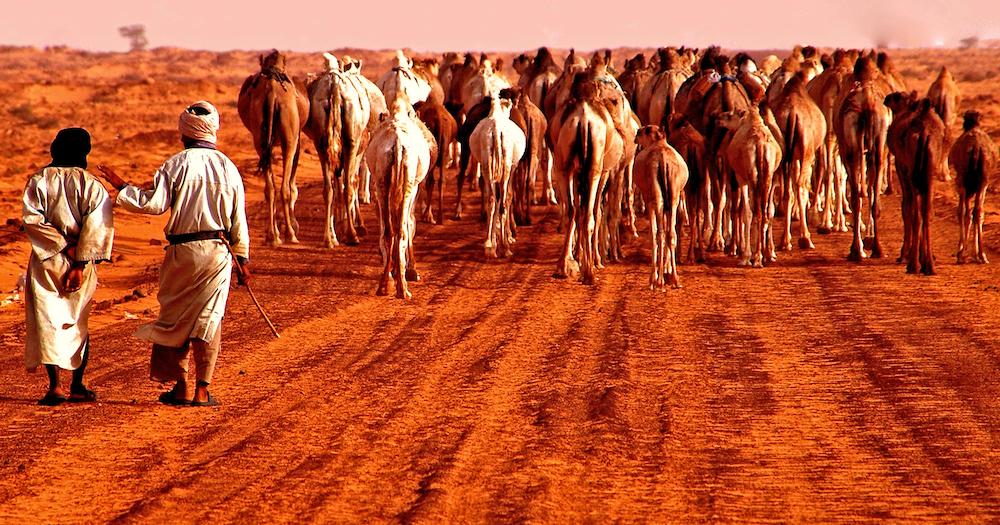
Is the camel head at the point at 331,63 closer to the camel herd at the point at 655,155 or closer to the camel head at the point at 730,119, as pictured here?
the camel herd at the point at 655,155

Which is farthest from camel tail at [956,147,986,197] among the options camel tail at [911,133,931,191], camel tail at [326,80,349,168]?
camel tail at [326,80,349,168]

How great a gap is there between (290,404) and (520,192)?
1254 centimetres

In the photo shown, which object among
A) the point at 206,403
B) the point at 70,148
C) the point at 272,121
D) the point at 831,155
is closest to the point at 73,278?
the point at 70,148

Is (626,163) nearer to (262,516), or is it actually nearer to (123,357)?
(123,357)

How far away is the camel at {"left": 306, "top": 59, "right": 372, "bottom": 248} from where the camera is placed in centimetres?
1931

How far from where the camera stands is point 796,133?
18250 mm

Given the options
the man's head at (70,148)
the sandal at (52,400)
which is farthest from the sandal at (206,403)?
the man's head at (70,148)

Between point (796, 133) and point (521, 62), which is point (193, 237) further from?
point (521, 62)

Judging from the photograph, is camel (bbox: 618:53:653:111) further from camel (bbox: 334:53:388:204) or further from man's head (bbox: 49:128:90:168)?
man's head (bbox: 49:128:90:168)

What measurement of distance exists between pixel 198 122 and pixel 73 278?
133 centimetres

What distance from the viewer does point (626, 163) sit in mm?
18234

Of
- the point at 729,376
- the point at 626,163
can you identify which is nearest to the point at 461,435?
the point at 729,376

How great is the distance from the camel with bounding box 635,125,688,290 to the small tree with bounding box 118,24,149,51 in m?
112

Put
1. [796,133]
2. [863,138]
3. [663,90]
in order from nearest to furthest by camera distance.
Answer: [796,133], [863,138], [663,90]
